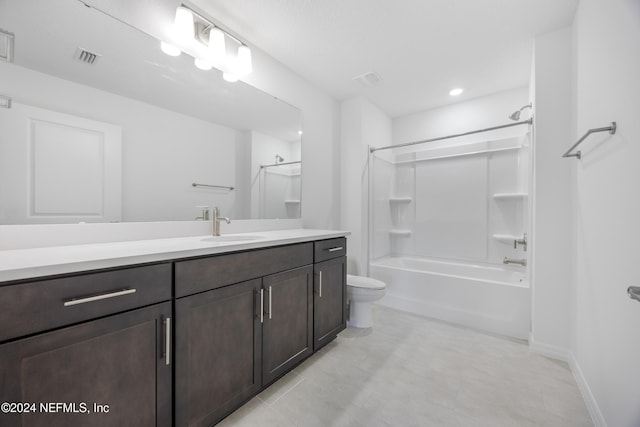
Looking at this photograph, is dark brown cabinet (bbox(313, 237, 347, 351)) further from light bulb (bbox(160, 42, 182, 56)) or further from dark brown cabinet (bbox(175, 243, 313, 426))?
light bulb (bbox(160, 42, 182, 56))

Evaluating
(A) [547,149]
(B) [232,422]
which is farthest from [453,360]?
(A) [547,149]

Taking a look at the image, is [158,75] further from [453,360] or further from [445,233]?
[445,233]

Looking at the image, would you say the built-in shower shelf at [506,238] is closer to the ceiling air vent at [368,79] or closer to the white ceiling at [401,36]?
the white ceiling at [401,36]

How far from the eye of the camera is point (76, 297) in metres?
0.76

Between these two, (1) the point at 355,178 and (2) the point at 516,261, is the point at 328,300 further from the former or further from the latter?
(2) the point at 516,261

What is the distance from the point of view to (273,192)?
7.33 feet

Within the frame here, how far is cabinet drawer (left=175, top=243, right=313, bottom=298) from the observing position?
3.35 feet

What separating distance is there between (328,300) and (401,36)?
2071 millimetres

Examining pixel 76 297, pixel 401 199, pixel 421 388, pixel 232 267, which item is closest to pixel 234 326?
pixel 232 267

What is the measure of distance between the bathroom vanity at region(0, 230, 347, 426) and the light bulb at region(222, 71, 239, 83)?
1.32 m

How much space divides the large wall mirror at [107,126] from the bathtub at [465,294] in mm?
1805

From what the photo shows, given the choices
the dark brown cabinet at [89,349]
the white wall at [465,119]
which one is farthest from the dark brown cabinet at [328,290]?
the white wall at [465,119]

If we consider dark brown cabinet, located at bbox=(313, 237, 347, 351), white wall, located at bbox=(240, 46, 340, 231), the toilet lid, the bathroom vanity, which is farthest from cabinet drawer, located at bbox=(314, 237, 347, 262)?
white wall, located at bbox=(240, 46, 340, 231)

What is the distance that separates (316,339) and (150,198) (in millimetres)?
1390
